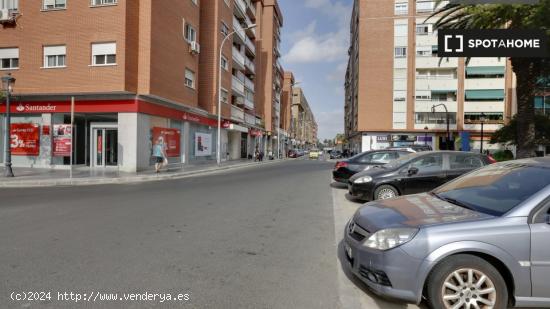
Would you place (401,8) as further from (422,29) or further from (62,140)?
(62,140)

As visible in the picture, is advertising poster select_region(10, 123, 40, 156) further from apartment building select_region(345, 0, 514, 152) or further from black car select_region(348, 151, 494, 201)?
apartment building select_region(345, 0, 514, 152)

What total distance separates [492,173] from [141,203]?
24.9ft

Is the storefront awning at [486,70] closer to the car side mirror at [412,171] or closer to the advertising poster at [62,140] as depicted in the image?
the car side mirror at [412,171]

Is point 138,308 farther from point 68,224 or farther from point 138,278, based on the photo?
point 68,224

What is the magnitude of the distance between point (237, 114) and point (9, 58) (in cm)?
1921

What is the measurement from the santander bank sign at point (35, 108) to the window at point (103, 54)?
11.9ft

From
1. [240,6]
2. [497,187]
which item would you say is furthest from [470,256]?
[240,6]

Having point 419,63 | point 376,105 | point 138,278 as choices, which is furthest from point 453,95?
point 138,278

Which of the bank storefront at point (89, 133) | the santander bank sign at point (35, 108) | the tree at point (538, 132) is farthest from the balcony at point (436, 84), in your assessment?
the santander bank sign at point (35, 108)

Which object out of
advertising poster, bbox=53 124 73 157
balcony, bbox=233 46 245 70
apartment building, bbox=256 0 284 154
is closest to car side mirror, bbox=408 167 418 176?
advertising poster, bbox=53 124 73 157

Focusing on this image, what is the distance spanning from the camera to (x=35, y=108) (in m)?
19.7

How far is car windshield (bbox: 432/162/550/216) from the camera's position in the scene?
10.9 ft

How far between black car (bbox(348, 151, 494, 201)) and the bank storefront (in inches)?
544

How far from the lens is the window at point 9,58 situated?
20109 millimetres
